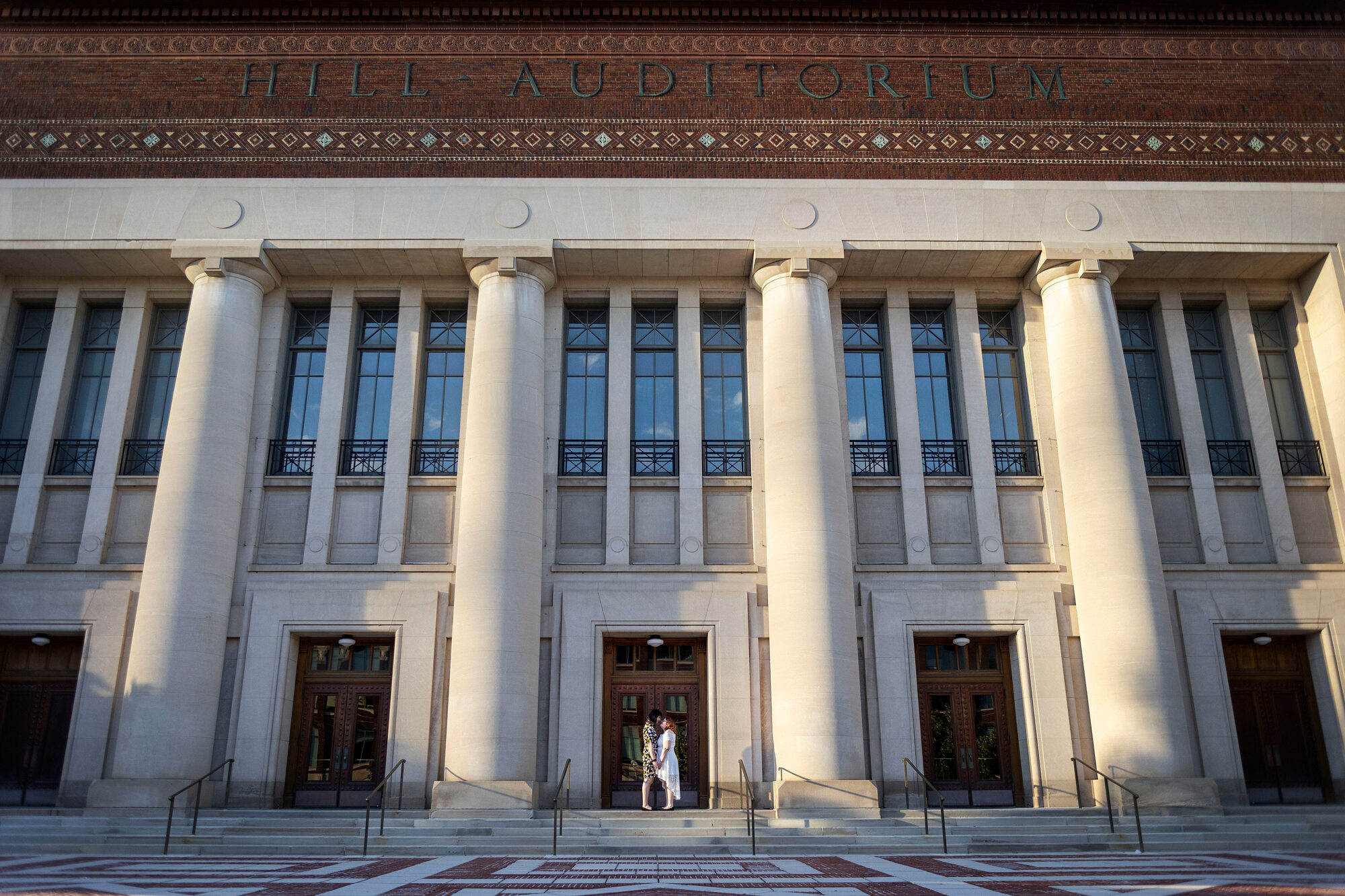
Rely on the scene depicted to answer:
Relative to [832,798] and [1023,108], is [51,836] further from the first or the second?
[1023,108]

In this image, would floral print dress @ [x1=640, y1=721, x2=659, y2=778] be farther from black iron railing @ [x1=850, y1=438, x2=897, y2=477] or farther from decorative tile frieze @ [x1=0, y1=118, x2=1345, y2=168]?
decorative tile frieze @ [x1=0, y1=118, x2=1345, y2=168]

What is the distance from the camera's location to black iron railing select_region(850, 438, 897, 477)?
60.0 ft

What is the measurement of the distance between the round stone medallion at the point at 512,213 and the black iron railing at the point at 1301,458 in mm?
14620

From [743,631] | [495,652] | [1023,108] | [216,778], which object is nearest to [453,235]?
[495,652]

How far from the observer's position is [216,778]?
16078mm

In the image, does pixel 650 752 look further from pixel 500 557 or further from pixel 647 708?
pixel 500 557

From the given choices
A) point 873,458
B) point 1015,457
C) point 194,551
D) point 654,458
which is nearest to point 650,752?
point 654,458

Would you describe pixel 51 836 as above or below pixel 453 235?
below

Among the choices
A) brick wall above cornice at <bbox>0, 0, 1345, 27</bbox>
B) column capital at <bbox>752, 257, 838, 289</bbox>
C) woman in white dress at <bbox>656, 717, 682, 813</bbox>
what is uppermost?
brick wall above cornice at <bbox>0, 0, 1345, 27</bbox>

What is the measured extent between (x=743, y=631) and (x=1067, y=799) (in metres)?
5.89

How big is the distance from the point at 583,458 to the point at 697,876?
382 inches

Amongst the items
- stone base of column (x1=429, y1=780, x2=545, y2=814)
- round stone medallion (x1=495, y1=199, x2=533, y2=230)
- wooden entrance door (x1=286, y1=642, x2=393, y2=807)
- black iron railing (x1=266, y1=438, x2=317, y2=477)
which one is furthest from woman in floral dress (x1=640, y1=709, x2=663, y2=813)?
round stone medallion (x1=495, y1=199, x2=533, y2=230)

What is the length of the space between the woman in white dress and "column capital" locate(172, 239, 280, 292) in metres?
11.1

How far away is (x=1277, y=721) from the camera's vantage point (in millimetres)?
17266
